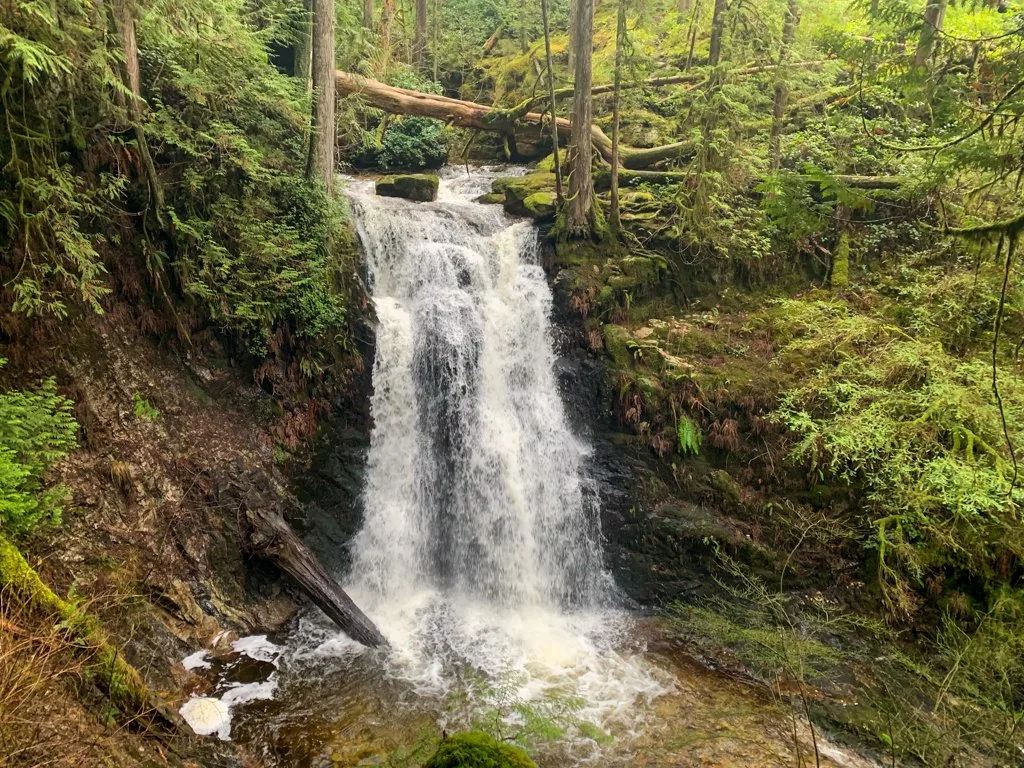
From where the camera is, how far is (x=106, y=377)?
22.0 feet

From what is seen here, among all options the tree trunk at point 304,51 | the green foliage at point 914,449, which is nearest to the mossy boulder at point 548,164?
the tree trunk at point 304,51

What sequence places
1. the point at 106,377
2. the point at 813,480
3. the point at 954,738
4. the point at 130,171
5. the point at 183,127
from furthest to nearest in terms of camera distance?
Result: the point at 813,480 < the point at 183,127 < the point at 130,171 < the point at 106,377 < the point at 954,738

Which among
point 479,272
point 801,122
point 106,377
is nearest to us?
point 106,377

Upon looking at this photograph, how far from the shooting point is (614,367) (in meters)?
10.4

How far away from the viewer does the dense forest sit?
4.92m

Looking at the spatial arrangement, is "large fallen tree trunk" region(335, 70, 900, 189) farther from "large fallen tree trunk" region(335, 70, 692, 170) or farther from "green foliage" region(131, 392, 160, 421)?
"green foliage" region(131, 392, 160, 421)

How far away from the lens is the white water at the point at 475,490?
292 inches

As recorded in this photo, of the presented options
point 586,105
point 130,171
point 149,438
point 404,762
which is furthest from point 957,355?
point 130,171

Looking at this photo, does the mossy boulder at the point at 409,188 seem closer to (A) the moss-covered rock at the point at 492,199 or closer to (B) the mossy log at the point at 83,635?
(A) the moss-covered rock at the point at 492,199

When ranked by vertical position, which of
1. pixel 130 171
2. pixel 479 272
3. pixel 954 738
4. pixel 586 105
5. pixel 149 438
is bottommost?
pixel 954 738

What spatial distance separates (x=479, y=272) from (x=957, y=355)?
→ 8550mm

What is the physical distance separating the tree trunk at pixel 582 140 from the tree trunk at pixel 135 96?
761 centimetres

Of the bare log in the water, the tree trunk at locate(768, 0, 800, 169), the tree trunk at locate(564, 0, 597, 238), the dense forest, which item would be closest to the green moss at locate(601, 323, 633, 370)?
the dense forest

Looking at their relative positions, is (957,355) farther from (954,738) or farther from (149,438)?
(149,438)
